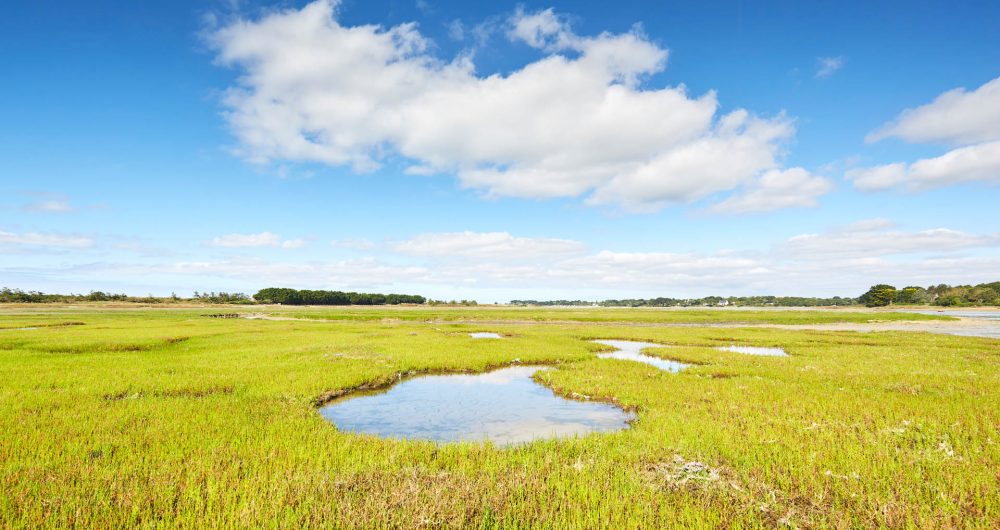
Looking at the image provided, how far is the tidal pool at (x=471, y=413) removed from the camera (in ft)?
39.5

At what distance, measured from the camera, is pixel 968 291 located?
7328 inches

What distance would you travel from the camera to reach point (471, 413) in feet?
46.5

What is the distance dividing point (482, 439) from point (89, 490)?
7700 millimetres

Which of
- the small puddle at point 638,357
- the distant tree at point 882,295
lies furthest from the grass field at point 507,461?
the distant tree at point 882,295

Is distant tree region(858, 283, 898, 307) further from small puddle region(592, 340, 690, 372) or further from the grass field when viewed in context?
the grass field

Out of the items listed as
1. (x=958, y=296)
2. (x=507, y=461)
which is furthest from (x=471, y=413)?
(x=958, y=296)

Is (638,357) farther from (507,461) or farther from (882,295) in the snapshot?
(882,295)

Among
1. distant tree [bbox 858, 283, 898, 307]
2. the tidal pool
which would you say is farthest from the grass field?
distant tree [bbox 858, 283, 898, 307]

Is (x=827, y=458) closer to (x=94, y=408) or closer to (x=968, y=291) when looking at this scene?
(x=94, y=408)

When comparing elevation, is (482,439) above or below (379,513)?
below

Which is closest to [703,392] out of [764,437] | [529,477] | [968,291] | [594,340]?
[764,437]

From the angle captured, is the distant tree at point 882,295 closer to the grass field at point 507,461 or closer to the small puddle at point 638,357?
the small puddle at point 638,357

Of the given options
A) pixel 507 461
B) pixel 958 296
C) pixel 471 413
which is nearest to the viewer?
pixel 507 461

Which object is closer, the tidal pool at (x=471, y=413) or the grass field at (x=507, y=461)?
the grass field at (x=507, y=461)
